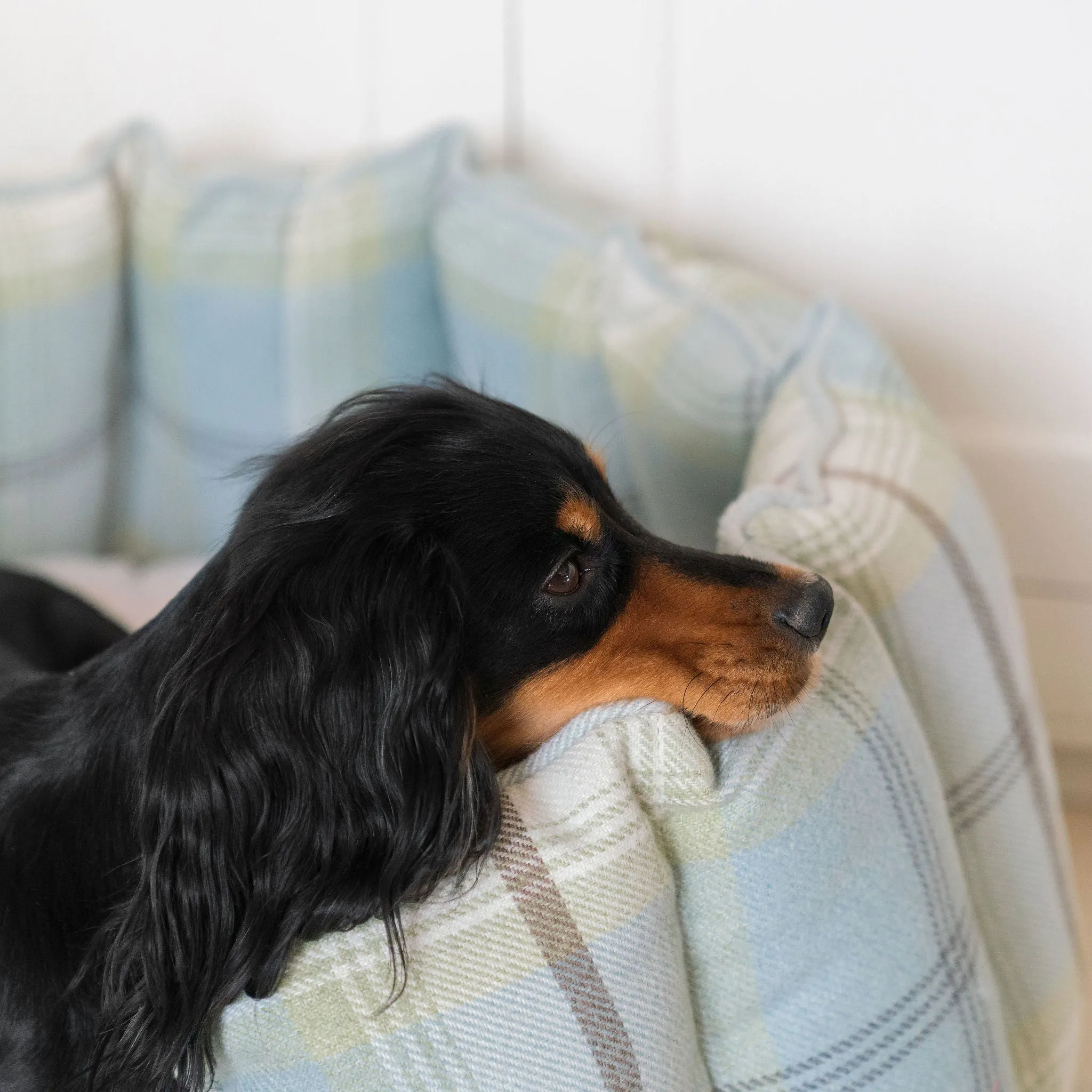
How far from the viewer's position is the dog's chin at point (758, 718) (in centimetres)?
119

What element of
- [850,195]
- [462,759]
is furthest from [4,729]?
[850,195]

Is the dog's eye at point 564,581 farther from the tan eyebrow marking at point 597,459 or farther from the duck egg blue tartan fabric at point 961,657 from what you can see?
the duck egg blue tartan fabric at point 961,657

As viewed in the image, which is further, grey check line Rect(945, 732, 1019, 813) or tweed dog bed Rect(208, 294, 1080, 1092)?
grey check line Rect(945, 732, 1019, 813)

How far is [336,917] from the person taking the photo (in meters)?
1.06

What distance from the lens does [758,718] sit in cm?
120

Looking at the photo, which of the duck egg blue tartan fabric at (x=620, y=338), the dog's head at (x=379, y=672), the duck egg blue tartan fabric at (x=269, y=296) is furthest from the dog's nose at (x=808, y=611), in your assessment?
the duck egg blue tartan fabric at (x=269, y=296)

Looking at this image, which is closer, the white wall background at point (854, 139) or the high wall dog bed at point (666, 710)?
the high wall dog bed at point (666, 710)

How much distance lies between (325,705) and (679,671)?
351 millimetres

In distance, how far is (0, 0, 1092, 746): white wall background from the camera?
2.18 meters

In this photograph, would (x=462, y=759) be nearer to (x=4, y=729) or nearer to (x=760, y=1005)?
(x=760, y=1005)

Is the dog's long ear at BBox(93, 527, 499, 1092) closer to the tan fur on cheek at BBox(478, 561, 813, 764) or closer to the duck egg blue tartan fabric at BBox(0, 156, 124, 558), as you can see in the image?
the tan fur on cheek at BBox(478, 561, 813, 764)

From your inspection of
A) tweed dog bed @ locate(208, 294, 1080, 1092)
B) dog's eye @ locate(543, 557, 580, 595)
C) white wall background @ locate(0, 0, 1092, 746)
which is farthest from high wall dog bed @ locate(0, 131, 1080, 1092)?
white wall background @ locate(0, 0, 1092, 746)

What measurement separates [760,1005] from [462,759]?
16.0 inches

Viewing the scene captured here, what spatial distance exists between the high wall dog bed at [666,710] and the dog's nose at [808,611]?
0.07 m
